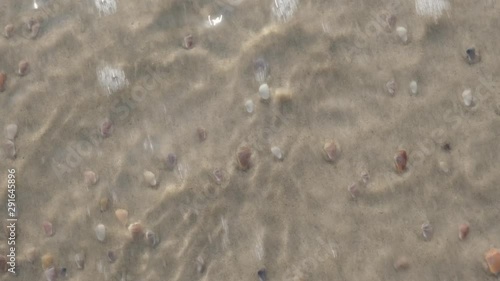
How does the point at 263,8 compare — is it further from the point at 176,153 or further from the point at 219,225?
the point at 219,225

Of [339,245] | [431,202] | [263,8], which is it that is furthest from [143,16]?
[431,202]

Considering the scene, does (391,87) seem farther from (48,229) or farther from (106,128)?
(48,229)

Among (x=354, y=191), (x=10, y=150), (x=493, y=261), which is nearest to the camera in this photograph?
(x=493, y=261)

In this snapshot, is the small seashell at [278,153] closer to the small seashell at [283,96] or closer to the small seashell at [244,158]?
the small seashell at [244,158]

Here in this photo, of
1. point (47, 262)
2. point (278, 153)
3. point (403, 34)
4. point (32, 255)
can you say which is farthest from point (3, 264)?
point (403, 34)

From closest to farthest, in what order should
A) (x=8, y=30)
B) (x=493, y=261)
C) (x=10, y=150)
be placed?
(x=493, y=261)
(x=10, y=150)
(x=8, y=30)

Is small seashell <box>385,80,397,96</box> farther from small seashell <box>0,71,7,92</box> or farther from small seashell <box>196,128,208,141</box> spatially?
small seashell <box>0,71,7,92</box>

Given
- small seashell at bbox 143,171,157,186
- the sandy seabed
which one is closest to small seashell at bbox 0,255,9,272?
the sandy seabed
